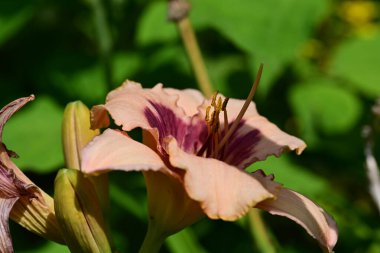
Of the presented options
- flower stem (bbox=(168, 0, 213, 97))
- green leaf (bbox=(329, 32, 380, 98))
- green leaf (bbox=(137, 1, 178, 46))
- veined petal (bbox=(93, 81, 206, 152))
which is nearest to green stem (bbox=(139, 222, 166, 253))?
veined petal (bbox=(93, 81, 206, 152))

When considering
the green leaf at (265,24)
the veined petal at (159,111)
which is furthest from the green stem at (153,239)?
the green leaf at (265,24)

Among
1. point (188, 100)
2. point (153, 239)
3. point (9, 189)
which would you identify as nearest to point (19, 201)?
point (9, 189)

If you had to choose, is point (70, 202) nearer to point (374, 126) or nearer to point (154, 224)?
point (154, 224)

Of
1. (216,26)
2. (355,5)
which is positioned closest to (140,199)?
(216,26)

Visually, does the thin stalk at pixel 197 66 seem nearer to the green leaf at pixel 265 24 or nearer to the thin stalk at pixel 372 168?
the green leaf at pixel 265 24

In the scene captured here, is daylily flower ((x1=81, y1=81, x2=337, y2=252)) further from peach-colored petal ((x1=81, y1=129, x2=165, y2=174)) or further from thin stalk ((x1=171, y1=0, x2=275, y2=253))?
thin stalk ((x1=171, y1=0, x2=275, y2=253))
